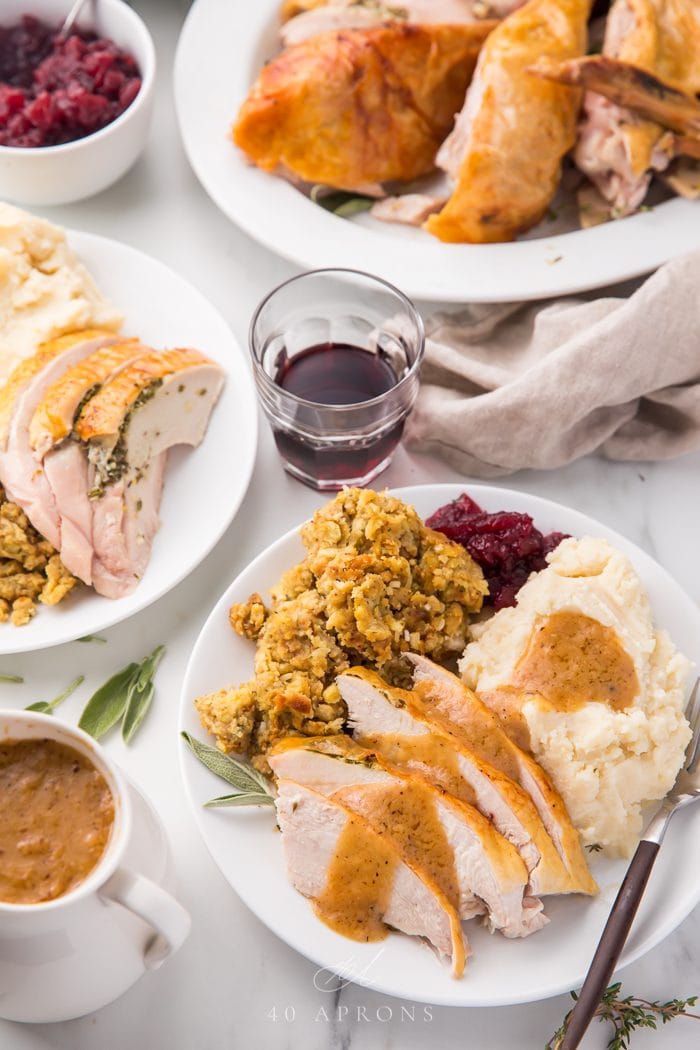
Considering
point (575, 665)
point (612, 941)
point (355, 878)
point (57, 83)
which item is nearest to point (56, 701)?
point (355, 878)

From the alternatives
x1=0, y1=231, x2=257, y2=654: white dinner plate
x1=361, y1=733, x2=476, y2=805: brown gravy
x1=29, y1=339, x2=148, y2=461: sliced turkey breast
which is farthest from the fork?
x1=29, y1=339, x2=148, y2=461: sliced turkey breast

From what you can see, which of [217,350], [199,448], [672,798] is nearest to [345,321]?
[217,350]

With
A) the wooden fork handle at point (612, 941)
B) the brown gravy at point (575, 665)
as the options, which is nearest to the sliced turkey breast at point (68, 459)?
the brown gravy at point (575, 665)

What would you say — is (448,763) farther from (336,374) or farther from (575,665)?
(336,374)

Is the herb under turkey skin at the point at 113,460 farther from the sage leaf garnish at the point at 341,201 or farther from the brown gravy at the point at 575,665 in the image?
the brown gravy at the point at 575,665

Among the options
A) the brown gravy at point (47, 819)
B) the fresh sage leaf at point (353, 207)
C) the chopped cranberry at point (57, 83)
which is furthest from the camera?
the fresh sage leaf at point (353, 207)

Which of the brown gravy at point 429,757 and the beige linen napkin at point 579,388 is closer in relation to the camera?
the brown gravy at point 429,757

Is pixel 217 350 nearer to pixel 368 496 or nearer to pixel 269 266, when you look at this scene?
pixel 269 266

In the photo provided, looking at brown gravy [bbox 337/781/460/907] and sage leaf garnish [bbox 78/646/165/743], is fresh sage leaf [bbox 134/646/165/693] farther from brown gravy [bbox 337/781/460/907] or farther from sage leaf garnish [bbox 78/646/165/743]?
brown gravy [bbox 337/781/460/907]
